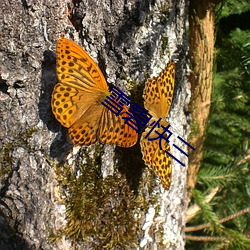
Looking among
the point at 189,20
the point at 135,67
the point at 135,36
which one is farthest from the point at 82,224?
the point at 189,20

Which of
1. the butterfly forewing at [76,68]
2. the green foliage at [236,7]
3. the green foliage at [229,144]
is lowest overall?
the green foliage at [229,144]

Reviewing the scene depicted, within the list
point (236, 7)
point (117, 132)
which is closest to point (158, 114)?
point (117, 132)

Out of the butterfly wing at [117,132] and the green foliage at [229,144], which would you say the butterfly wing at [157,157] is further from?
the green foliage at [229,144]

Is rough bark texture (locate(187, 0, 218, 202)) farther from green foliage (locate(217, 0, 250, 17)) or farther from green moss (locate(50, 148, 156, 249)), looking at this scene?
green moss (locate(50, 148, 156, 249))

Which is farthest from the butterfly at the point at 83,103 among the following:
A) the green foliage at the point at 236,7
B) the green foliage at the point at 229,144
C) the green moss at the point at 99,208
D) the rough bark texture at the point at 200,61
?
the green foliage at the point at 236,7

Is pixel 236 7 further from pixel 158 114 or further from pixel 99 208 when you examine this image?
pixel 99 208

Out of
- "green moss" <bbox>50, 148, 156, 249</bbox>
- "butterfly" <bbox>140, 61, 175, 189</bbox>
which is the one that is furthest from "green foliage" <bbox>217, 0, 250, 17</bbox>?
"green moss" <bbox>50, 148, 156, 249</bbox>
